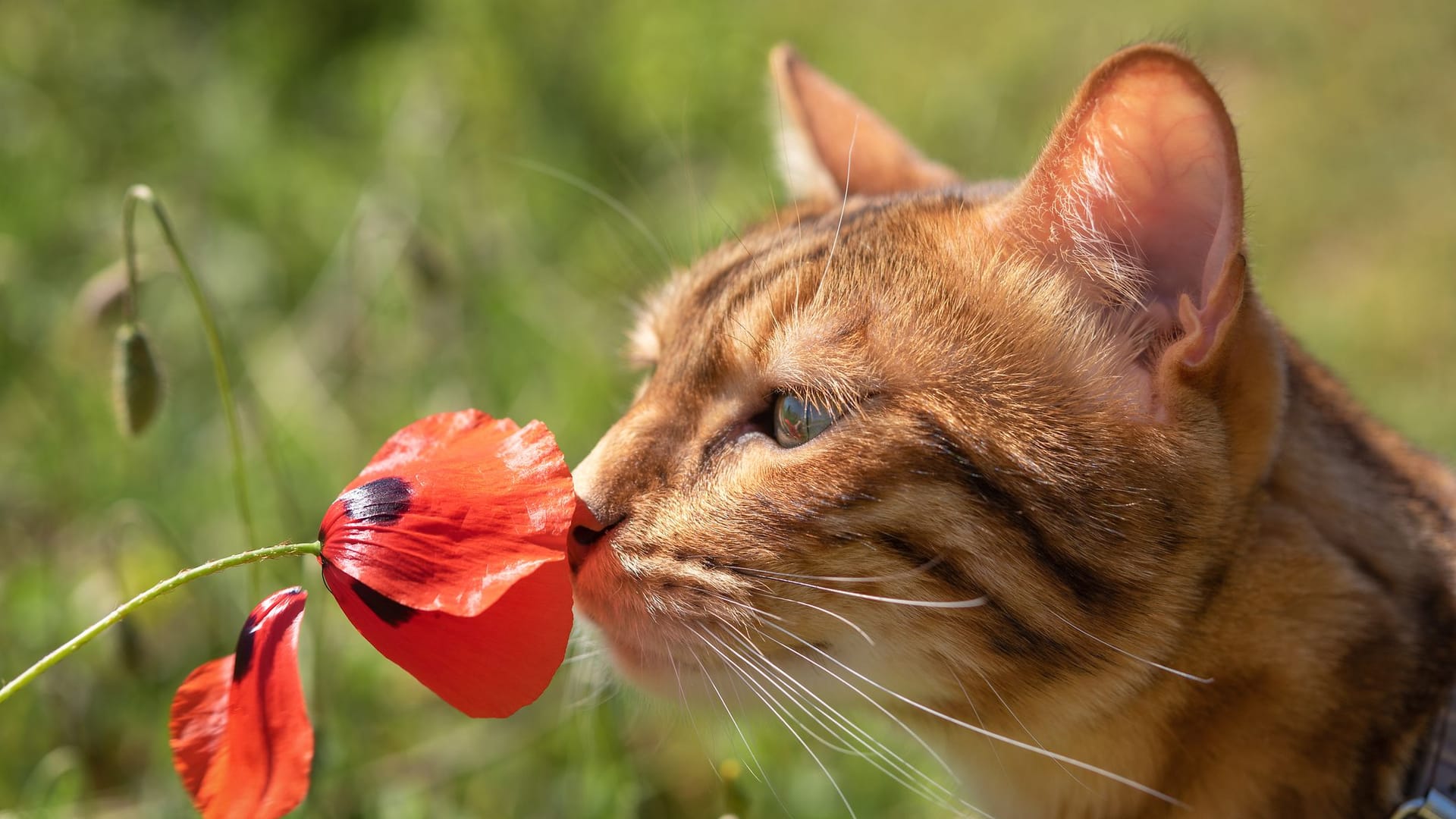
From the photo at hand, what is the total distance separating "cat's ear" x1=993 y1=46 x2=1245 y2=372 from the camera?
4.86 ft

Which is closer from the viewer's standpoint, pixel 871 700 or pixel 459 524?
pixel 459 524

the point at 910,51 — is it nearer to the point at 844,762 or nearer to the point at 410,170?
Answer: the point at 410,170

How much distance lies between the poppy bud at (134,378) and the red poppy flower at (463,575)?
2.61 feet

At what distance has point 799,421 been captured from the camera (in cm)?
176

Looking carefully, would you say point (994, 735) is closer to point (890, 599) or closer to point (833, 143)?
point (890, 599)

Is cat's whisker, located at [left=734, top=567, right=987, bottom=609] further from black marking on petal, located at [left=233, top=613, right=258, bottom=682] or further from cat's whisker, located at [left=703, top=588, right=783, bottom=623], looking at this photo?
black marking on petal, located at [left=233, top=613, right=258, bottom=682]

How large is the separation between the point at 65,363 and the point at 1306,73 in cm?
527

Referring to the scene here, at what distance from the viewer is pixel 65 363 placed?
11.4ft

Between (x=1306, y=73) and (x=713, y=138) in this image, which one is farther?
(x=1306, y=73)

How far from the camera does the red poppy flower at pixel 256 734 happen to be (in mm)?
1235

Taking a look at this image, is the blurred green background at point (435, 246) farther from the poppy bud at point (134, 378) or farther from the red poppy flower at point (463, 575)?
the red poppy flower at point (463, 575)

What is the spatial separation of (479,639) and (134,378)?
101cm

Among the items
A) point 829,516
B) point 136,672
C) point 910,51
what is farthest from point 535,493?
point 910,51

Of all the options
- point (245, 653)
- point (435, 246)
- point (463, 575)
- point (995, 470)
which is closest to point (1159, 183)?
point (995, 470)
